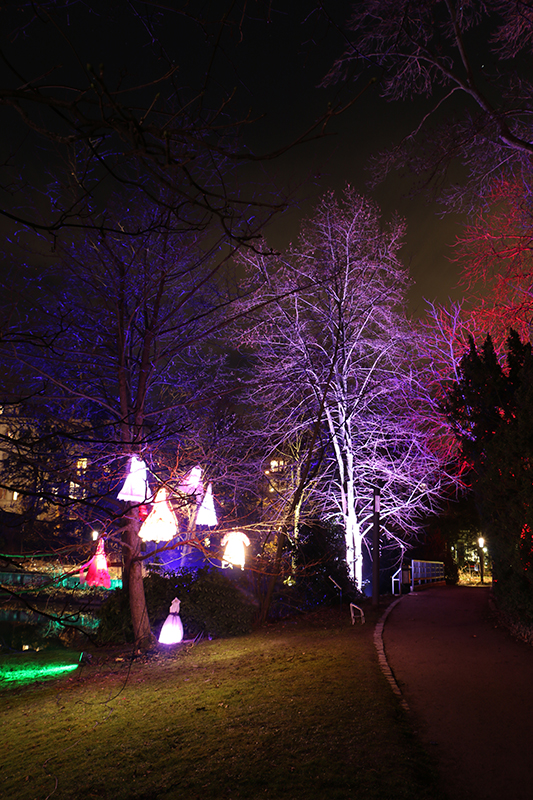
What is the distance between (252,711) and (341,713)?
1155mm

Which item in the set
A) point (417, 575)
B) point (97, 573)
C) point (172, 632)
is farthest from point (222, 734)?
point (417, 575)

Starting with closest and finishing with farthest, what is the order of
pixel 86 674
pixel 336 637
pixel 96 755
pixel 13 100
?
pixel 13 100 → pixel 96 755 → pixel 86 674 → pixel 336 637

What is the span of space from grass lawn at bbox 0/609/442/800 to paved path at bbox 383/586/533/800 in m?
0.30

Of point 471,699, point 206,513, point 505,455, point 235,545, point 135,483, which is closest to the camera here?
point 471,699

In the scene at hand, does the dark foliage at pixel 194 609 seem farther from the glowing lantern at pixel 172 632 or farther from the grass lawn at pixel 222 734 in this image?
the grass lawn at pixel 222 734

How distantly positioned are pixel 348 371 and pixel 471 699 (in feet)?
35.7

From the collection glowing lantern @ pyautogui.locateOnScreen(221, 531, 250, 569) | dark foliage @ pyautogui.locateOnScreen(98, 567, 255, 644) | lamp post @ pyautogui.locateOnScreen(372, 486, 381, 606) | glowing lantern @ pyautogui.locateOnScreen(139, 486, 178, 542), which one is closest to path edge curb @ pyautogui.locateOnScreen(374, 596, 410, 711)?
lamp post @ pyautogui.locateOnScreen(372, 486, 381, 606)

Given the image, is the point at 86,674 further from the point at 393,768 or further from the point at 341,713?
the point at 393,768

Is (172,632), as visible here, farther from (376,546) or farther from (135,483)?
(376,546)

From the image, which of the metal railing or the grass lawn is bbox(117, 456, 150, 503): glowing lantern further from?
the metal railing

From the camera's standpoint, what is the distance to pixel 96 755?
5309 millimetres

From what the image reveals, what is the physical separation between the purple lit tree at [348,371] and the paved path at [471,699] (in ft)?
15.9

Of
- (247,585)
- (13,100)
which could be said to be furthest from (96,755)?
(247,585)

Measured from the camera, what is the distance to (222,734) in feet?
17.9
